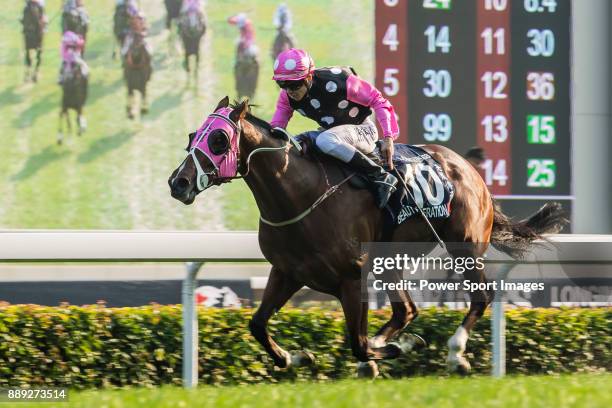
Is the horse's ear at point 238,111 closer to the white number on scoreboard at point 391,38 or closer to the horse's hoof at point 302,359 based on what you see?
the horse's hoof at point 302,359

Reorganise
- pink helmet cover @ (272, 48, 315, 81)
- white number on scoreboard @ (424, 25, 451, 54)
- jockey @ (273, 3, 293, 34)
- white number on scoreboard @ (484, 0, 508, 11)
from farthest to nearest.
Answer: jockey @ (273, 3, 293, 34)
white number on scoreboard @ (484, 0, 508, 11)
white number on scoreboard @ (424, 25, 451, 54)
pink helmet cover @ (272, 48, 315, 81)

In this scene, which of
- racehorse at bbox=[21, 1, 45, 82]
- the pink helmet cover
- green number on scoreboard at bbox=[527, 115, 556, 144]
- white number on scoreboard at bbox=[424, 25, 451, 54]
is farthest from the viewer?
racehorse at bbox=[21, 1, 45, 82]

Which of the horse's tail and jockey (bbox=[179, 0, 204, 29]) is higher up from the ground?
jockey (bbox=[179, 0, 204, 29])

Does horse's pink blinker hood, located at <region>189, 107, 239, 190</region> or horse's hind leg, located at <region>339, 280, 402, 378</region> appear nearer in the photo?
horse's pink blinker hood, located at <region>189, 107, 239, 190</region>

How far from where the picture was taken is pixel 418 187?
17.4 ft

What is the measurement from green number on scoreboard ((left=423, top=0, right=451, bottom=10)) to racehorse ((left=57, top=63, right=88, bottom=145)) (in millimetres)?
3625

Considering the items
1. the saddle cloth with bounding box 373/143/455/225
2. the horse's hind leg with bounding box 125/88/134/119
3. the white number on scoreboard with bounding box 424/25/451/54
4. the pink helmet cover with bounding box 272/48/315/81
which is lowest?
the saddle cloth with bounding box 373/143/455/225

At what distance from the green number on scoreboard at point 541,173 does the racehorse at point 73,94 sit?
180 inches

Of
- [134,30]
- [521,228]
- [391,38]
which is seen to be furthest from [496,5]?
[521,228]

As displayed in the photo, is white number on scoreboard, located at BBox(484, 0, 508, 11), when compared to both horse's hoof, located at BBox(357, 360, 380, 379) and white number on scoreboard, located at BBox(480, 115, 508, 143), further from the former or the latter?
horse's hoof, located at BBox(357, 360, 380, 379)

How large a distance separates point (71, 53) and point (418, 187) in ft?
23.8

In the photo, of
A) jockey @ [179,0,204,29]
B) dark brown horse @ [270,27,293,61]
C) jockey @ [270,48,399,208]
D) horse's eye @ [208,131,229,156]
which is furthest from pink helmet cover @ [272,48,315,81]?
jockey @ [179,0,204,29]

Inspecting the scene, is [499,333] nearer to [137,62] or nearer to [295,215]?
[295,215]

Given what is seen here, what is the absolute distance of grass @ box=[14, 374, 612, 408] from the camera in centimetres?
377
